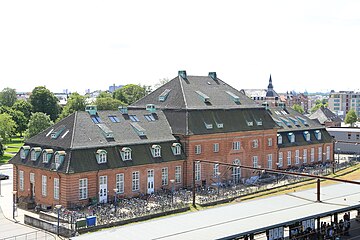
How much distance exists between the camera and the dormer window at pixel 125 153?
49.3 metres

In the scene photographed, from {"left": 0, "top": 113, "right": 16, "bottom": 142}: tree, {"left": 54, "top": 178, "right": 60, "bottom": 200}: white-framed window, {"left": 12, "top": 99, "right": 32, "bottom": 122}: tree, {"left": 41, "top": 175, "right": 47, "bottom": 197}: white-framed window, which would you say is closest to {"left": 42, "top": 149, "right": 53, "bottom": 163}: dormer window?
{"left": 41, "top": 175, "right": 47, "bottom": 197}: white-framed window

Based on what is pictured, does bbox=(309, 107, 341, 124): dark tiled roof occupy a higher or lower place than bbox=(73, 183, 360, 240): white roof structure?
higher

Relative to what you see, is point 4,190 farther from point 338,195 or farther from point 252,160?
point 338,195

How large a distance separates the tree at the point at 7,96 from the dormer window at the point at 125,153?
123320mm

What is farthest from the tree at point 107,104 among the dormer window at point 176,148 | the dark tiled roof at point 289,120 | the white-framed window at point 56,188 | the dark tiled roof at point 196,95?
the white-framed window at point 56,188

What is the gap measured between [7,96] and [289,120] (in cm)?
11597

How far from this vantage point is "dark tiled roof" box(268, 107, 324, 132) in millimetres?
72206

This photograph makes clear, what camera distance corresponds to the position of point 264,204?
121 feet

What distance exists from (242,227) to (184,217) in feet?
15.0

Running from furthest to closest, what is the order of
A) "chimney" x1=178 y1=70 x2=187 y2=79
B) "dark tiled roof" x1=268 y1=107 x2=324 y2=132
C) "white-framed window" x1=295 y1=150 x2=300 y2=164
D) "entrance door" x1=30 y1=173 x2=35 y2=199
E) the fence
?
"dark tiled roof" x1=268 y1=107 x2=324 y2=132 < "white-framed window" x1=295 y1=150 x2=300 y2=164 < "chimney" x1=178 y1=70 x2=187 y2=79 < "entrance door" x1=30 y1=173 x2=35 y2=199 < the fence

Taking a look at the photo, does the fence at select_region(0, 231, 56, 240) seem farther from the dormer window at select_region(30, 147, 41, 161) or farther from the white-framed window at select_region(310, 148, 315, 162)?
the white-framed window at select_region(310, 148, 315, 162)

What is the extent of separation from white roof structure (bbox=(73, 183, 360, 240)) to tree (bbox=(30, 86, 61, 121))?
90.3 m

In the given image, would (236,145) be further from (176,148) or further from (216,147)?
(176,148)

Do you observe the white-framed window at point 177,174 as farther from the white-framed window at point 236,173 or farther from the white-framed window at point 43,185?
the white-framed window at point 43,185
